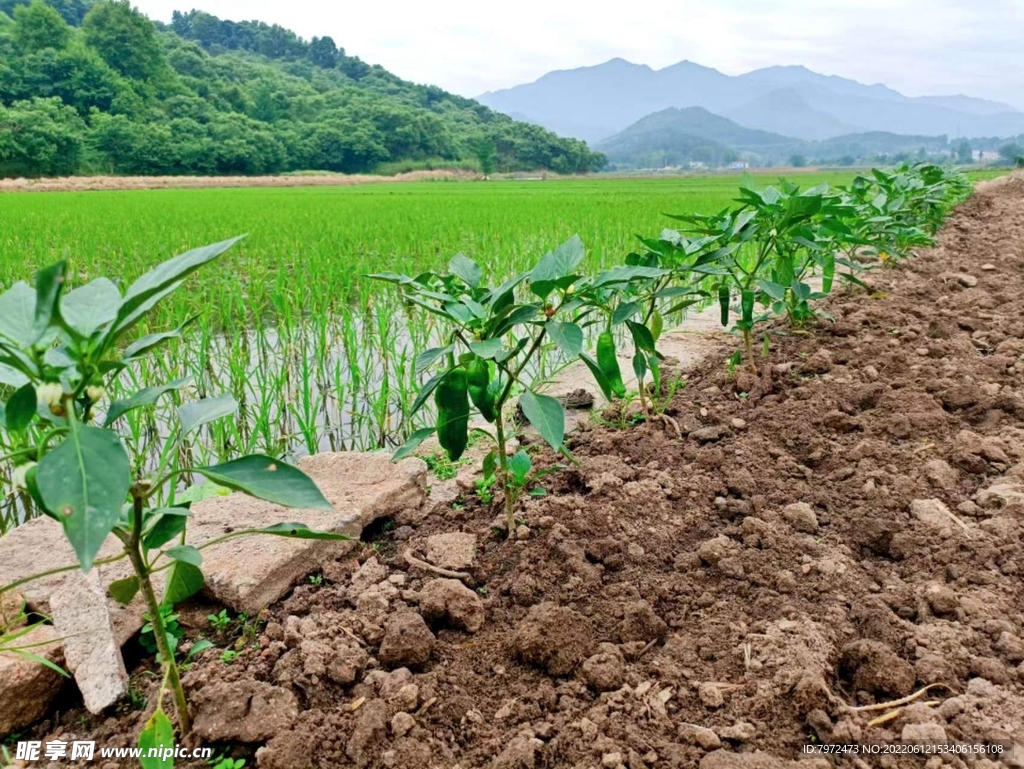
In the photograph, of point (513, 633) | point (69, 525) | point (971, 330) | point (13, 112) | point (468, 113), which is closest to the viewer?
point (69, 525)

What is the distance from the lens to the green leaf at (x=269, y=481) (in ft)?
2.26

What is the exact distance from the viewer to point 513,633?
3.39 feet

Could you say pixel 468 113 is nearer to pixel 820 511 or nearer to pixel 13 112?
pixel 13 112

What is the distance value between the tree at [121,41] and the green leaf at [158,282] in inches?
1968

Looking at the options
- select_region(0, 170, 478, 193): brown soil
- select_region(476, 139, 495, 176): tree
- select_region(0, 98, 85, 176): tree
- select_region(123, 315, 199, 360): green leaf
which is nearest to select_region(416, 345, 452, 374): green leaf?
select_region(123, 315, 199, 360): green leaf

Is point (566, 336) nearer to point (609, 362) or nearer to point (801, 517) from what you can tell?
point (609, 362)

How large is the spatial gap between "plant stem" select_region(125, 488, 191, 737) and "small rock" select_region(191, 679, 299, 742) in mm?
26

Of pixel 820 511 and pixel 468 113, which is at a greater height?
pixel 468 113

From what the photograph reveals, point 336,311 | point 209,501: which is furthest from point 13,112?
point 209,501

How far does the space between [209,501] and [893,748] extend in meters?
1.28

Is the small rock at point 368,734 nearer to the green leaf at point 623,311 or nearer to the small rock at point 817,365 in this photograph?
the green leaf at point 623,311

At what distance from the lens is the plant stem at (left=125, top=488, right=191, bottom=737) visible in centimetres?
77

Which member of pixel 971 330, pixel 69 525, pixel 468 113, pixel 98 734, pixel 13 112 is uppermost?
pixel 468 113

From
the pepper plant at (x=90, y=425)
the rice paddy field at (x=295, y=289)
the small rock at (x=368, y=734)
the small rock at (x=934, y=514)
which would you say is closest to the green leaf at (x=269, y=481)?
the pepper plant at (x=90, y=425)
